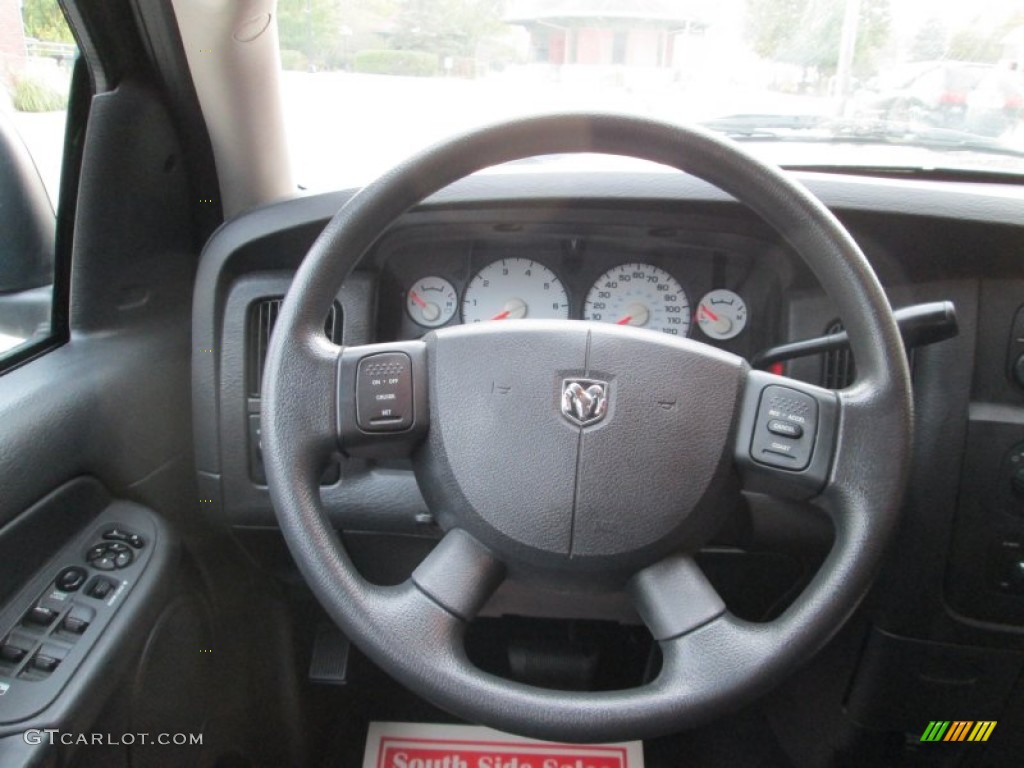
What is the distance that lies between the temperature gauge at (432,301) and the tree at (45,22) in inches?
27.4

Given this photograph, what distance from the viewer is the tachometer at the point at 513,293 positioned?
157 cm

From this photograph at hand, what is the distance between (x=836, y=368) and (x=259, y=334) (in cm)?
102

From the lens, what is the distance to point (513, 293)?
1582mm

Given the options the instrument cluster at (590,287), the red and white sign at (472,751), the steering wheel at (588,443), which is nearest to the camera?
the steering wheel at (588,443)

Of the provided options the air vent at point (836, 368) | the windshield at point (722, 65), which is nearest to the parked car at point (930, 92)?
the windshield at point (722, 65)

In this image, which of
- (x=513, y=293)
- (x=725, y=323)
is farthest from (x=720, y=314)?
(x=513, y=293)

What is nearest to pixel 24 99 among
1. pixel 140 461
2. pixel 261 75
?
pixel 261 75

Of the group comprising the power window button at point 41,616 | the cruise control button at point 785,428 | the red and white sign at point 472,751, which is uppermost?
the cruise control button at point 785,428

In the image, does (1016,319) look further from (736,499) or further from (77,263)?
(77,263)

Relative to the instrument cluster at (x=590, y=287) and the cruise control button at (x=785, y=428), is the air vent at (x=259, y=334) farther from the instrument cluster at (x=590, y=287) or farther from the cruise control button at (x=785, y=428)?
the cruise control button at (x=785, y=428)

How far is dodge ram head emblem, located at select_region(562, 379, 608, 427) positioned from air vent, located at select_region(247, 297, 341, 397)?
58cm

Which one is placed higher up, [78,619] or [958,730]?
[78,619]

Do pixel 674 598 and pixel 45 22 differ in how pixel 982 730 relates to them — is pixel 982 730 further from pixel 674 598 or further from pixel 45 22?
pixel 45 22

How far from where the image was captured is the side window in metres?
1.33
